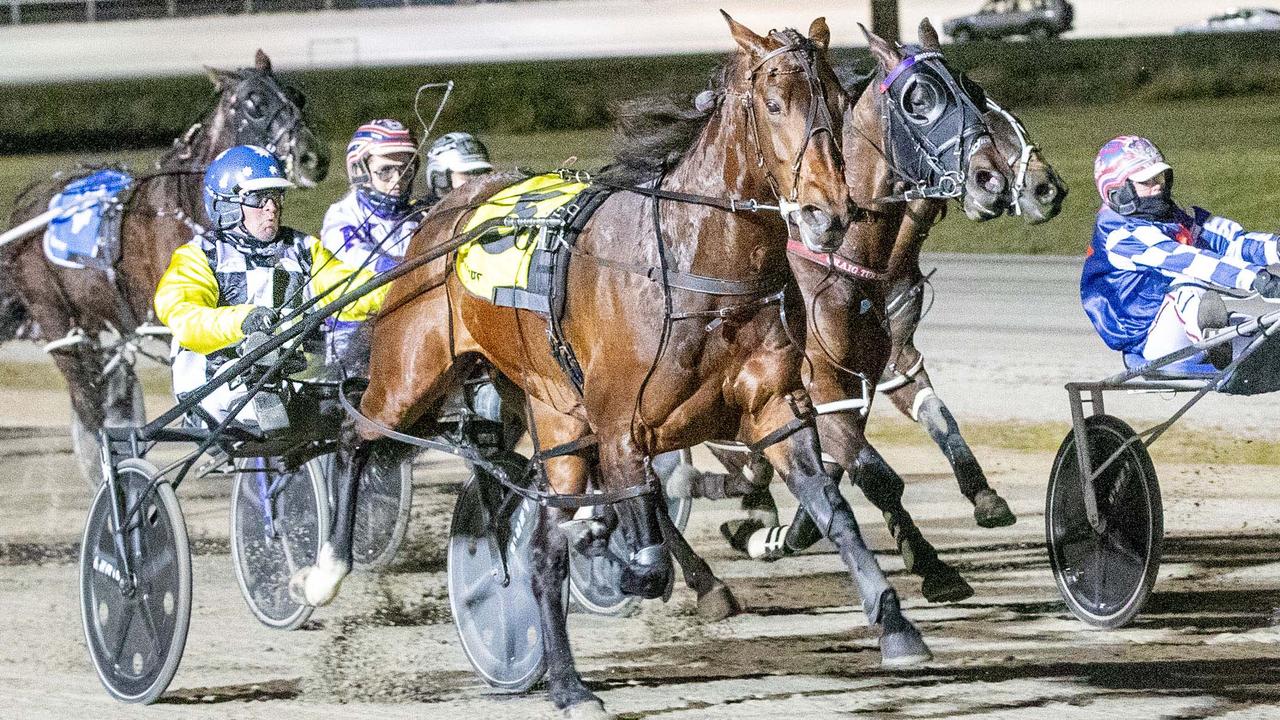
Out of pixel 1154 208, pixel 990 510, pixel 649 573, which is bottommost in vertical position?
pixel 990 510

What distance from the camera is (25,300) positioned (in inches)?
384

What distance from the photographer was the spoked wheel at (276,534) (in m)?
6.64

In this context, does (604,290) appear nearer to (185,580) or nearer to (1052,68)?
(185,580)

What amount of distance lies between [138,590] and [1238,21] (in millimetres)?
26373

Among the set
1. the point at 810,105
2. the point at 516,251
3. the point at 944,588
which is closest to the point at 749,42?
the point at 810,105

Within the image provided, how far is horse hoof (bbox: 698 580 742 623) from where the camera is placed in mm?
5844

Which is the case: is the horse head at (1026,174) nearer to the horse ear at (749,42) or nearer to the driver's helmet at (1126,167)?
the driver's helmet at (1126,167)

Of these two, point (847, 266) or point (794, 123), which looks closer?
point (794, 123)

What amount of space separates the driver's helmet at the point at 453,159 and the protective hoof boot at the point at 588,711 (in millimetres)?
3336

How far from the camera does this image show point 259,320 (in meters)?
5.72

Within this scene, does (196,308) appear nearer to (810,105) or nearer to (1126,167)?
(810,105)

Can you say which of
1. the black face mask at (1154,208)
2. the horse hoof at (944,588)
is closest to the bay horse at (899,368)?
the horse hoof at (944,588)

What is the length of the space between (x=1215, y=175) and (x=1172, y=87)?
5.31 meters

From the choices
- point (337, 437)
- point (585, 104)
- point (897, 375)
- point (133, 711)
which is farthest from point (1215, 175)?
point (133, 711)
